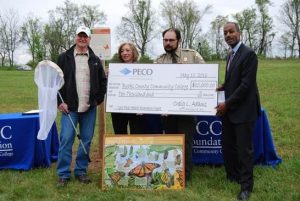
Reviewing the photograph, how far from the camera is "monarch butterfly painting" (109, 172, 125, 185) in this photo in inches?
221

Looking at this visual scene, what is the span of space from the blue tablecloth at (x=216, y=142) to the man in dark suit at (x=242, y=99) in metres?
1.12

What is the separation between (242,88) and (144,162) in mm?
1590

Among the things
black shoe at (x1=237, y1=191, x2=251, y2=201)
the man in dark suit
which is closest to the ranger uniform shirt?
the man in dark suit

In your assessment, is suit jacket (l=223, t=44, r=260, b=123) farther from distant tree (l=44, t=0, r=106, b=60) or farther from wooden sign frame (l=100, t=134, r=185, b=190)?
distant tree (l=44, t=0, r=106, b=60)

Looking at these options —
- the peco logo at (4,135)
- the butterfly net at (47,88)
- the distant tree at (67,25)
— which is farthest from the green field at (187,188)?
the distant tree at (67,25)

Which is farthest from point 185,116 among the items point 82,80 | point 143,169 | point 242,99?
point 82,80

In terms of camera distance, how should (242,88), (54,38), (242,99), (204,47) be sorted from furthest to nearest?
1. (204,47)
2. (54,38)
3. (242,99)
4. (242,88)

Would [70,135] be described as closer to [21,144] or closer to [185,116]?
[21,144]

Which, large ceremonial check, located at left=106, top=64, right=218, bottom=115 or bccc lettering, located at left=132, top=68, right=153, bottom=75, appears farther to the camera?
bccc lettering, located at left=132, top=68, right=153, bottom=75

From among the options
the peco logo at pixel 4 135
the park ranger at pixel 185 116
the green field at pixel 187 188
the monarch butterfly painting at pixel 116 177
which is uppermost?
the park ranger at pixel 185 116

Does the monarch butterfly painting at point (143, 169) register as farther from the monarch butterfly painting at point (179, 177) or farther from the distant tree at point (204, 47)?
the distant tree at point (204, 47)

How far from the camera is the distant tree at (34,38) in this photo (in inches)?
2343

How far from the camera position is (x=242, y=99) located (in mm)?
5070

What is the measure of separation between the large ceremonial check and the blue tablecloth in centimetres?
86
